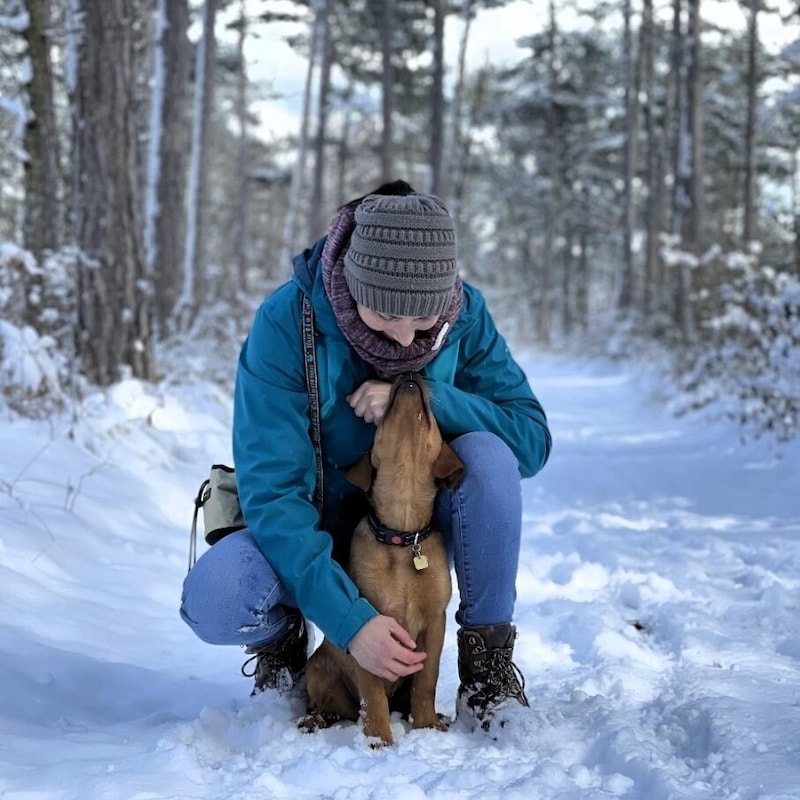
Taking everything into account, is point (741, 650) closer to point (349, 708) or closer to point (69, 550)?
point (349, 708)

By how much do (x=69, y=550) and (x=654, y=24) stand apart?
2350 centimetres

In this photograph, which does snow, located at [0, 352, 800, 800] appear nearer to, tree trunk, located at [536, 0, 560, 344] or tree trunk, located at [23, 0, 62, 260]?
tree trunk, located at [23, 0, 62, 260]

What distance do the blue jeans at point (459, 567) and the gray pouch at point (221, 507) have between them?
0.14 metres

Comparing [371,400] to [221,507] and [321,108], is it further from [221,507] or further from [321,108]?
[321,108]

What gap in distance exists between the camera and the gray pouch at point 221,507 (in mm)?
2629

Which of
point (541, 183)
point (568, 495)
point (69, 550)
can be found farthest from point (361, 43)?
point (69, 550)

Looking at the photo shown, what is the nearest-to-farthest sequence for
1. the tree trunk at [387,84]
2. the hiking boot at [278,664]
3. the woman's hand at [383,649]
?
1. the woman's hand at [383,649]
2. the hiking boot at [278,664]
3. the tree trunk at [387,84]

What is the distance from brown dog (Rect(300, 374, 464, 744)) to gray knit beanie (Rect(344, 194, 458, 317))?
0.81 ft

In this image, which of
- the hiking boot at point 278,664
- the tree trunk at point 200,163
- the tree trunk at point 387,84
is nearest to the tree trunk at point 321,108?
the tree trunk at point 387,84

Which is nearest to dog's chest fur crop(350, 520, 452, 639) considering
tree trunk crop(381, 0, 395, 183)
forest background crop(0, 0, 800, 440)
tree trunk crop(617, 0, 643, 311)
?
forest background crop(0, 0, 800, 440)

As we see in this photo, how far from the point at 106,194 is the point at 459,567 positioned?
4.87m

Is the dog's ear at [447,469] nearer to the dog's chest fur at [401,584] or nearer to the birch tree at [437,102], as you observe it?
the dog's chest fur at [401,584]

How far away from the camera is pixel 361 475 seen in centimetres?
249

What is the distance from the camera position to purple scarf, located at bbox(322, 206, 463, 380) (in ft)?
7.93
